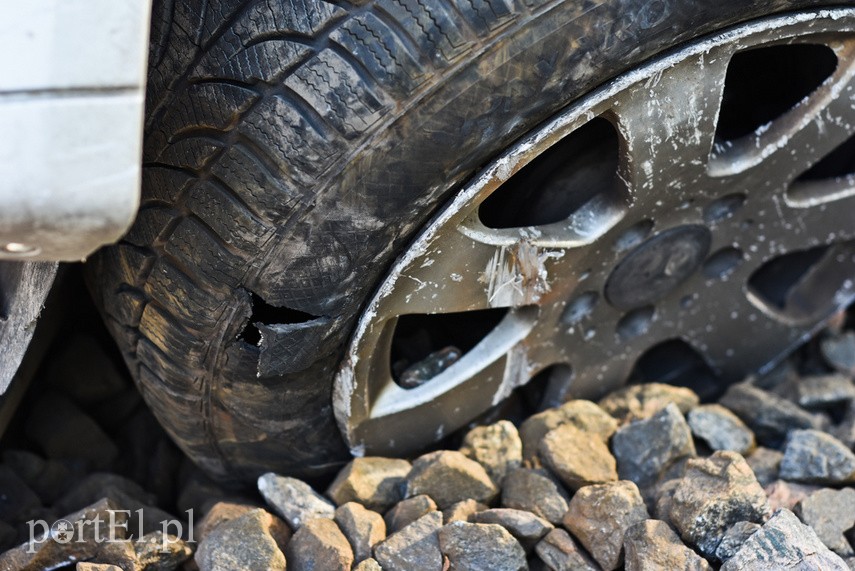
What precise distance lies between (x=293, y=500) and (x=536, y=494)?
0.47 m

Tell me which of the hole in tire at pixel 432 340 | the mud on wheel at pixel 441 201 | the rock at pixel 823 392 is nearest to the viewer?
the mud on wheel at pixel 441 201

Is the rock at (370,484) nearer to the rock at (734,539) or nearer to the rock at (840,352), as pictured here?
the rock at (734,539)

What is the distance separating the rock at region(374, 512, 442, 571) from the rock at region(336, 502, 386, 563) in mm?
24

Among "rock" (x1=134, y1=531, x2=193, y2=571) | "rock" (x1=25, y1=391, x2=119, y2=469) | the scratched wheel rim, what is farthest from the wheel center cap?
"rock" (x1=25, y1=391, x2=119, y2=469)

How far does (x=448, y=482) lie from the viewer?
5.84 ft

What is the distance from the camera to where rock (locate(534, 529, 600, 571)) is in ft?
5.49

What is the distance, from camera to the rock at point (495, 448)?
187 cm

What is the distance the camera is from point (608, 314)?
76.6 inches

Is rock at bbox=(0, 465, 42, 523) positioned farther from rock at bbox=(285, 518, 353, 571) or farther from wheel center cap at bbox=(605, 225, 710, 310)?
wheel center cap at bbox=(605, 225, 710, 310)

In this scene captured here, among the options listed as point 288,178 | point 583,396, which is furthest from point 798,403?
point 288,178

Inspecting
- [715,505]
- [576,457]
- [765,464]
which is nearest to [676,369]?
[765,464]

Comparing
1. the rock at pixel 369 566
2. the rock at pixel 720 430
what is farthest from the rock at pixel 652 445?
the rock at pixel 369 566

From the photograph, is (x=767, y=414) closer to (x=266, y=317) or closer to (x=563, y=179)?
(x=563, y=179)

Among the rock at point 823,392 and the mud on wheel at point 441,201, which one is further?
the rock at point 823,392
